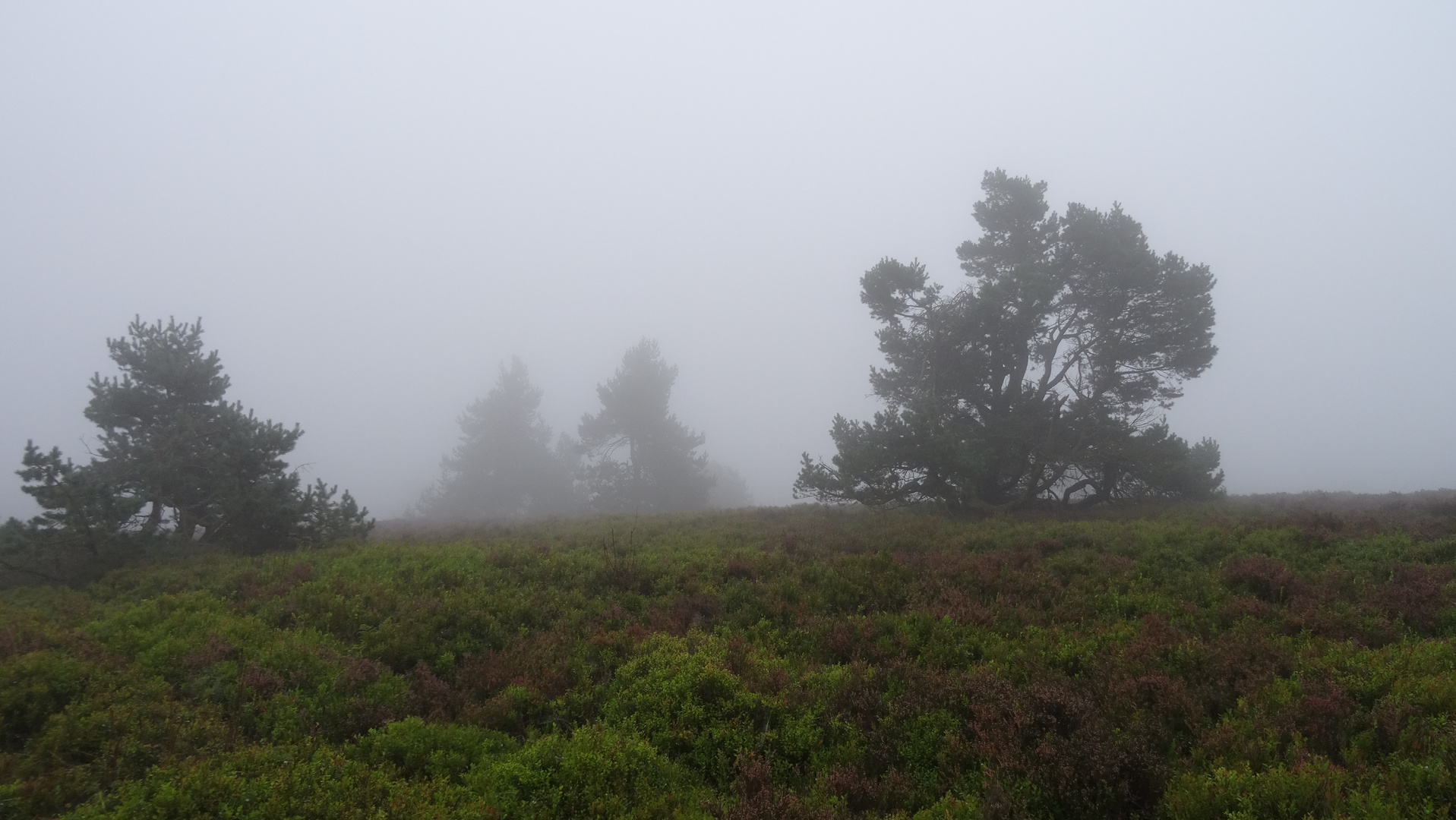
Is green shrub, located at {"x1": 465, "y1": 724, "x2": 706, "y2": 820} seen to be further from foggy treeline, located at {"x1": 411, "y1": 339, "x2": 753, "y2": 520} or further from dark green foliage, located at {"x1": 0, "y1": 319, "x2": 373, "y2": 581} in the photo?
foggy treeline, located at {"x1": 411, "y1": 339, "x2": 753, "y2": 520}

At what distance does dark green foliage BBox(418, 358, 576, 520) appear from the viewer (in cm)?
4375

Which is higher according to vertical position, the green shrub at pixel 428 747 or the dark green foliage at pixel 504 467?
the dark green foliage at pixel 504 467

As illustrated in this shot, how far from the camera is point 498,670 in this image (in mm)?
8539

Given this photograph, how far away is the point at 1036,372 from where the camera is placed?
73.6 ft

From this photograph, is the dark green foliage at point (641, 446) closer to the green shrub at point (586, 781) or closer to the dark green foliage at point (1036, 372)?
the dark green foliage at point (1036, 372)

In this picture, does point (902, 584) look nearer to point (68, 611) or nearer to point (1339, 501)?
point (68, 611)

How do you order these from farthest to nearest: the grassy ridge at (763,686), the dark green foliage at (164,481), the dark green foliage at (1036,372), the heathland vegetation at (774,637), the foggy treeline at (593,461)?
the foggy treeline at (593,461), the dark green foliage at (1036,372), the dark green foliage at (164,481), the heathland vegetation at (774,637), the grassy ridge at (763,686)

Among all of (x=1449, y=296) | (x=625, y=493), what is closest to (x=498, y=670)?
(x=625, y=493)

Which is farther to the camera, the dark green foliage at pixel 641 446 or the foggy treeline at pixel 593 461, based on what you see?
the foggy treeline at pixel 593 461

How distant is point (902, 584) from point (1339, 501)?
19.5 meters

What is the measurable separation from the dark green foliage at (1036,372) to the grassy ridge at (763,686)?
6.48m

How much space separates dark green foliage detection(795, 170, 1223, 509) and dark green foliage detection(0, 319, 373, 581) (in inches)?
547

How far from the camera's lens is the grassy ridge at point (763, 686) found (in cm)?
559

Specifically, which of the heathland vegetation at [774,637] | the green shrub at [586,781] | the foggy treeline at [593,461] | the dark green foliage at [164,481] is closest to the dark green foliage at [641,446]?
the foggy treeline at [593,461]
